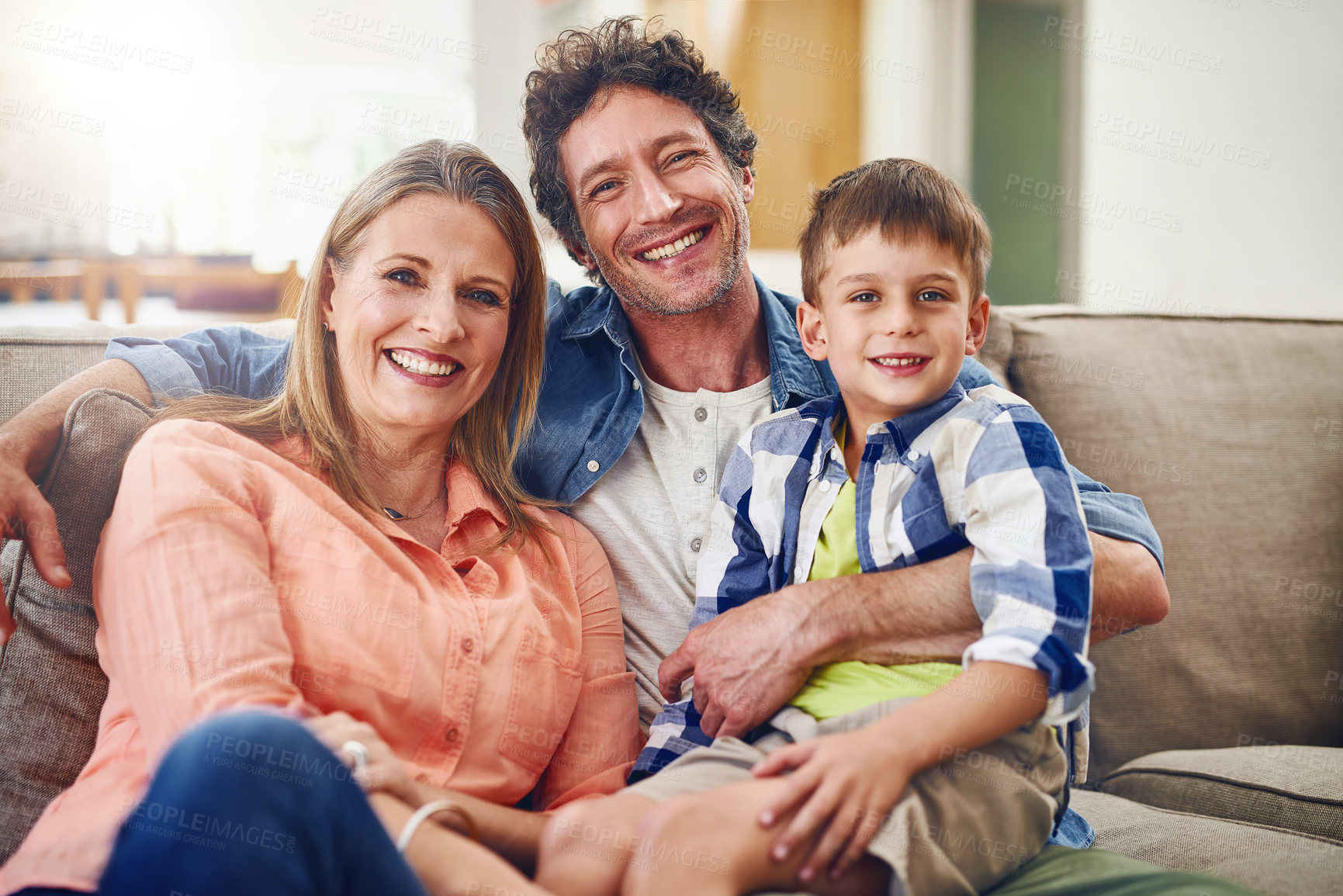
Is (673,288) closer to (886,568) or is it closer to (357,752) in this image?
(886,568)

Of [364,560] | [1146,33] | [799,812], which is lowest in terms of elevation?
[799,812]

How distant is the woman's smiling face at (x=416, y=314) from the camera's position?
3.64 feet

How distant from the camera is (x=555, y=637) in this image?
1120mm

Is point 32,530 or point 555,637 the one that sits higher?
point 32,530

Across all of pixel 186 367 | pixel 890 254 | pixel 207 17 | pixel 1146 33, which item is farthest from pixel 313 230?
pixel 890 254

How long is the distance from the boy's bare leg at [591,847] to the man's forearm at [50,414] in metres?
0.66

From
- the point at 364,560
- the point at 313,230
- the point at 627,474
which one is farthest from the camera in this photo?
the point at 313,230

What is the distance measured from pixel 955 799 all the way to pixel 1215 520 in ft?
3.12

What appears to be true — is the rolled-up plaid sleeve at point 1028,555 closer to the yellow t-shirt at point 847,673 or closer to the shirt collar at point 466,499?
the yellow t-shirt at point 847,673

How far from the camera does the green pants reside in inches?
35.7

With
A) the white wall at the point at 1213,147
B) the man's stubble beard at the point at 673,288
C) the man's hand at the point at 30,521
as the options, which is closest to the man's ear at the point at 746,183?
the man's stubble beard at the point at 673,288

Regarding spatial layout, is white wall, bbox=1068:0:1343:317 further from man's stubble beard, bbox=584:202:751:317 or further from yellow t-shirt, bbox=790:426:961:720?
yellow t-shirt, bbox=790:426:961:720

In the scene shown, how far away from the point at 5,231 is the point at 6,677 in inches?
224

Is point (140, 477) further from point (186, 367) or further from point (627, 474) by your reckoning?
point (627, 474)
